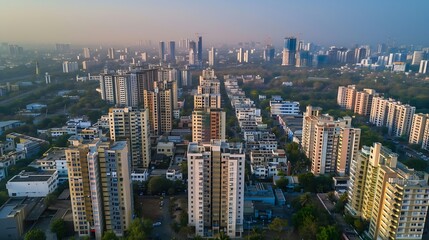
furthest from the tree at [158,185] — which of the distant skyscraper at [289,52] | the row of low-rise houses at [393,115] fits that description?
the distant skyscraper at [289,52]

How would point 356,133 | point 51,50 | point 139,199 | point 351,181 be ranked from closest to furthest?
point 351,181 → point 139,199 → point 356,133 → point 51,50

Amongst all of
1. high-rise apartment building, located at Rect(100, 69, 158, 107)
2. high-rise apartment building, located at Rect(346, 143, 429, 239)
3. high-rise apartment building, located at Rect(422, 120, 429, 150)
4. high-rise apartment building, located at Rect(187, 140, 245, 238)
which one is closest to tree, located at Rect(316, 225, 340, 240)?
high-rise apartment building, located at Rect(346, 143, 429, 239)

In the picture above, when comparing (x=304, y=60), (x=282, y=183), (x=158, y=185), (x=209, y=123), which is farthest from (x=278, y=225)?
(x=304, y=60)

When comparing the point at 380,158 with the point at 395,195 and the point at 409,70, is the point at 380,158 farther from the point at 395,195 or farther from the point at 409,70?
the point at 409,70

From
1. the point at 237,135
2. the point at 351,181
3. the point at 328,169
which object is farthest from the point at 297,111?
the point at 351,181

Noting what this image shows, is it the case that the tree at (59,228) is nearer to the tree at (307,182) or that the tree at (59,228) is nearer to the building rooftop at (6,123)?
the tree at (307,182)

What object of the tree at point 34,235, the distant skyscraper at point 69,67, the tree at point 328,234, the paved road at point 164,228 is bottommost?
the paved road at point 164,228
